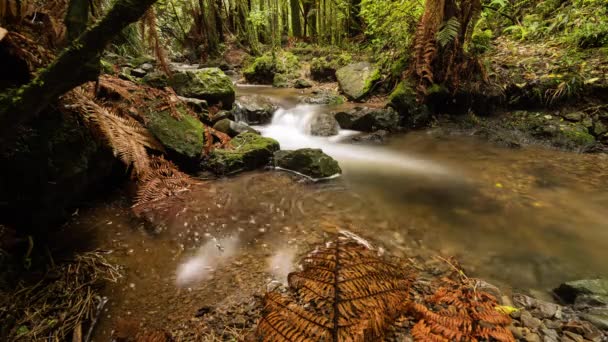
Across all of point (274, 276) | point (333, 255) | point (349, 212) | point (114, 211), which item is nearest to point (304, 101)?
point (349, 212)

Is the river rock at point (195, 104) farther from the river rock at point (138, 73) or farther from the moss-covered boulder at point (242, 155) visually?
the river rock at point (138, 73)

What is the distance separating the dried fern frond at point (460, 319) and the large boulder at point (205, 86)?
5597 mm

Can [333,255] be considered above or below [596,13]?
below

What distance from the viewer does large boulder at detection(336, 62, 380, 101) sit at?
8586mm

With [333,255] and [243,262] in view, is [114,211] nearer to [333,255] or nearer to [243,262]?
[243,262]

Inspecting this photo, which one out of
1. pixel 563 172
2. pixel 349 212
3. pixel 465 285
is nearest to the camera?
pixel 465 285

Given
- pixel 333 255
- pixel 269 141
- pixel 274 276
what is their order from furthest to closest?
pixel 269 141 → pixel 274 276 → pixel 333 255

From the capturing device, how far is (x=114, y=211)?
9.95 feet

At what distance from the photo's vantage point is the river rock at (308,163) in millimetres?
4348

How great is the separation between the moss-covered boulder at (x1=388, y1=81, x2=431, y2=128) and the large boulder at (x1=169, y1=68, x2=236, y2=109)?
3816 millimetres

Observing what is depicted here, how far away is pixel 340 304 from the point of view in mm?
1177

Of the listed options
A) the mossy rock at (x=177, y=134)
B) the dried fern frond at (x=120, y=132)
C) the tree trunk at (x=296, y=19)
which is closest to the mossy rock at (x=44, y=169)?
the dried fern frond at (x=120, y=132)

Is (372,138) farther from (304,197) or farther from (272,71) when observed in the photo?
(272,71)

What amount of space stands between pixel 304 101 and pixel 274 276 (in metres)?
7.35
